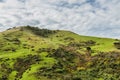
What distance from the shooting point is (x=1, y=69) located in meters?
148

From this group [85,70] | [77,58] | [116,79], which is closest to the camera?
[116,79]

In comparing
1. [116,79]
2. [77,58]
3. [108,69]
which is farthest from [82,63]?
[116,79]

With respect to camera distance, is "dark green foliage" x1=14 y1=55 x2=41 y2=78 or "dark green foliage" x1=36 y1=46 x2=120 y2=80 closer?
"dark green foliage" x1=36 y1=46 x2=120 y2=80

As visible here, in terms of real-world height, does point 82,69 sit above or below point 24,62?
below

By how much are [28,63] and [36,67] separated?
15.2m

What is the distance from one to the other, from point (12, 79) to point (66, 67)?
32439 millimetres

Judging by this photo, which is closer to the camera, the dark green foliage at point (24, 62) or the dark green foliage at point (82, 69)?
the dark green foliage at point (82, 69)

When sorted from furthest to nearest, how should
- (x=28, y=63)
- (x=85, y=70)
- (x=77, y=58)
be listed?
1. (x=77, y=58)
2. (x=28, y=63)
3. (x=85, y=70)

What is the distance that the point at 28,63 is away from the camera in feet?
509

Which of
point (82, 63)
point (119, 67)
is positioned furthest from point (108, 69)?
point (82, 63)

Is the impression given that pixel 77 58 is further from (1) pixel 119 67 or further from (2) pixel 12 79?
(2) pixel 12 79

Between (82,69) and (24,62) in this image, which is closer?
(82,69)

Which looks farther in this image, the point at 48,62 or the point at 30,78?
the point at 48,62

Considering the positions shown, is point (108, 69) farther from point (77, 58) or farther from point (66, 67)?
point (77, 58)
